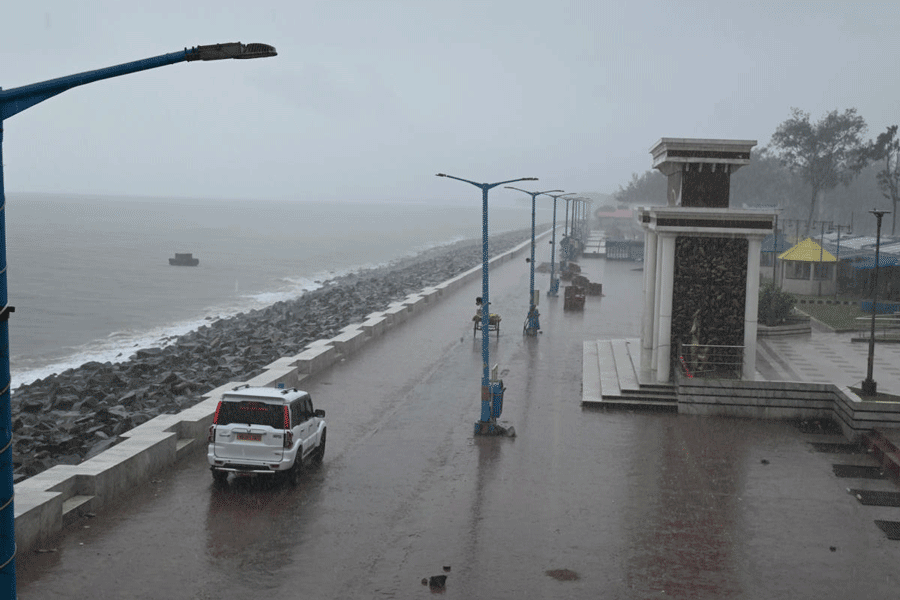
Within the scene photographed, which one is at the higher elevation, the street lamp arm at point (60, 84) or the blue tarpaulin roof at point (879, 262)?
the street lamp arm at point (60, 84)

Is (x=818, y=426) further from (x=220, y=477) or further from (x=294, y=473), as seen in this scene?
(x=220, y=477)

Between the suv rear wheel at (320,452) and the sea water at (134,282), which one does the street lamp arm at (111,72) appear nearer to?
the suv rear wheel at (320,452)

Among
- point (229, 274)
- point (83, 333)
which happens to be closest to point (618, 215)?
point (229, 274)

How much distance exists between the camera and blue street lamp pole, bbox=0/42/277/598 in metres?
6.81

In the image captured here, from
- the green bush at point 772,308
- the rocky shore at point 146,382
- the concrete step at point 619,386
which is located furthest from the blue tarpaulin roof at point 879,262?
the rocky shore at point 146,382

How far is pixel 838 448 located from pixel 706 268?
6.23 meters

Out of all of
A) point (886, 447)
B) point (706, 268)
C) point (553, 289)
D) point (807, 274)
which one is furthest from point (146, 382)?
point (807, 274)

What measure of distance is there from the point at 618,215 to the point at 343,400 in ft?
505

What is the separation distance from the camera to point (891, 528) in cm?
1564

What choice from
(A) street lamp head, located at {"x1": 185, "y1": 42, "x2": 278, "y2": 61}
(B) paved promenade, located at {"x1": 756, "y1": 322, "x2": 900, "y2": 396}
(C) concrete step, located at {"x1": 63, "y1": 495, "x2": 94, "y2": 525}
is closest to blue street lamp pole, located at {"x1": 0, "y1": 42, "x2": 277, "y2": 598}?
(A) street lamp head, located at {"x1": 185, "y1": 42, "x2": 278, "y2": 61}

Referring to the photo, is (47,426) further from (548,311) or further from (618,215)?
(618,215)

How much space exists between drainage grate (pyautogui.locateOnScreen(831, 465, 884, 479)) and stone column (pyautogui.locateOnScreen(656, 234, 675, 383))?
261 inches

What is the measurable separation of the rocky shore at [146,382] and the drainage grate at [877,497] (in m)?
16.4

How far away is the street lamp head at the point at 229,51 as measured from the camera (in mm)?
7141
